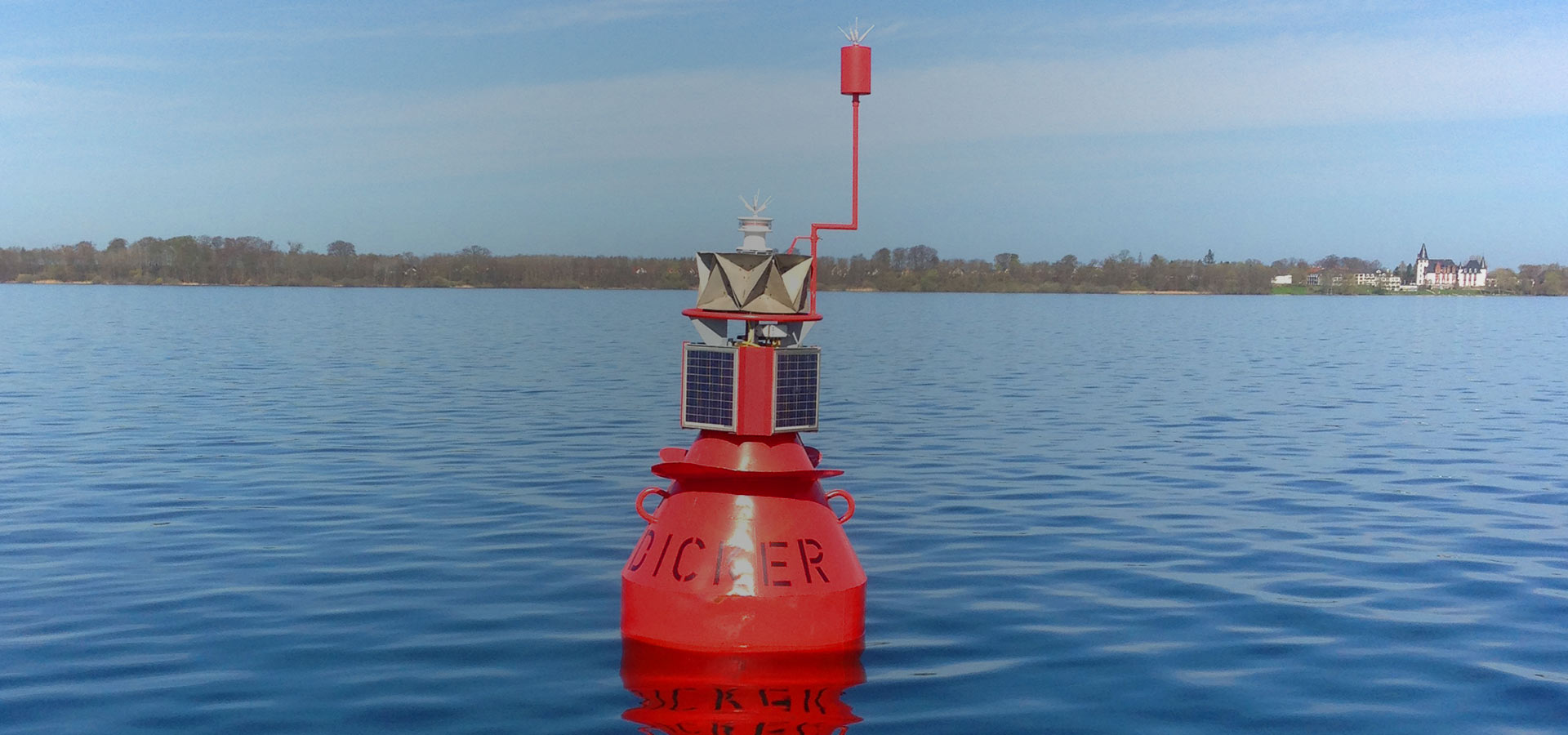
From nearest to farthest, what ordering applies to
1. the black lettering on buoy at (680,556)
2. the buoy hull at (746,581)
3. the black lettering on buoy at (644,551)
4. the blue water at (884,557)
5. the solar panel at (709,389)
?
the blue water at (884,557) < the buoy hull at (746,581) < the black lettering on buoy at (680,556) < the solar panel at (709,389) < the black lettering on buoy at (644,551)

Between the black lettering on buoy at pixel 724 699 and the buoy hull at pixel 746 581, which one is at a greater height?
the buoy hull at pixel 746 581

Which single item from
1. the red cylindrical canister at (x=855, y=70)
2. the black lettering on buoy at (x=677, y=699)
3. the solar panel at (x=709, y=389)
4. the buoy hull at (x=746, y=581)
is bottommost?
the black lettering on buoy at (x=677, y=699)

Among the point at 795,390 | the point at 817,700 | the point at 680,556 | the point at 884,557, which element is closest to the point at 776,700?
the point at 817,700

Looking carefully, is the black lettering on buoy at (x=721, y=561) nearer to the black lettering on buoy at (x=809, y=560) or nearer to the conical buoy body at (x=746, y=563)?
the conical buoy body at (x=746, y=563)

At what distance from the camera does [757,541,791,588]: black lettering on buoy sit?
32.0 feet

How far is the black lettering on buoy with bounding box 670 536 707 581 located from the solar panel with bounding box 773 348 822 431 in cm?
103

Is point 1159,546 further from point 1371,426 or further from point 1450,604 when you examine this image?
point 1371,426

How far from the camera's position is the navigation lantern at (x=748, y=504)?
32.0 ft

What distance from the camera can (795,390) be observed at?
33.0 feet

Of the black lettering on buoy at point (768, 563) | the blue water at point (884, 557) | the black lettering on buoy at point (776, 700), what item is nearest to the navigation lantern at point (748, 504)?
the black lettering on buoy at point (768, 563)

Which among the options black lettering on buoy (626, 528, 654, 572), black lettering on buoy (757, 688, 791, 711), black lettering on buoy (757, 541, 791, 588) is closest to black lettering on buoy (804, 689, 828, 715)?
black lettering on buoy (757, 688, 791, 711)

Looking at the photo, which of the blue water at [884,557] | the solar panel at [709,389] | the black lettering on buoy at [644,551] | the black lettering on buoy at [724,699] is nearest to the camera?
the black lettering on buoy at [724,699]

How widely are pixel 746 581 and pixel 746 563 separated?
5.4 inches

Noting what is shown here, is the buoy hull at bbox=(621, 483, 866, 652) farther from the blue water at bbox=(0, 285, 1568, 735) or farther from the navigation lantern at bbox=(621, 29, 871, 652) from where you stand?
the blue water at bbox=(0, 285, 1568, 735)
